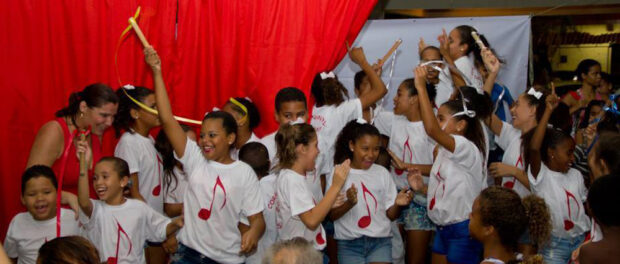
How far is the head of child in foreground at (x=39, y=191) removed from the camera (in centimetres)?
395

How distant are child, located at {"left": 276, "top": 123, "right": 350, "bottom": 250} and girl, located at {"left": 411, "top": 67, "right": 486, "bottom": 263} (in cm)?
74

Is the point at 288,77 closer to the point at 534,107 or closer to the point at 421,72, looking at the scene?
the point at 421,72

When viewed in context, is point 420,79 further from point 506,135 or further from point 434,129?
point 506,135

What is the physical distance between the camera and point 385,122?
5.65m

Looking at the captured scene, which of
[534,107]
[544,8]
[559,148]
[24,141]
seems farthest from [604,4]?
[24,141]

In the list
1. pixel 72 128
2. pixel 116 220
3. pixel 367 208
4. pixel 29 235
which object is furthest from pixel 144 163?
pixel 367 208

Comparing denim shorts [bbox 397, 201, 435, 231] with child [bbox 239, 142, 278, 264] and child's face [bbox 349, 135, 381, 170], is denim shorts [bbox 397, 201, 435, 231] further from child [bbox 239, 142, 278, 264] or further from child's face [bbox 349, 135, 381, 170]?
child [bbox 239, 142, 278, 264]

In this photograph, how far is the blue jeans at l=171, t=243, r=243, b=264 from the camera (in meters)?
3.87

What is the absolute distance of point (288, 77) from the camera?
5.13 metres

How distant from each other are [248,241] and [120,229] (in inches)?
30.0

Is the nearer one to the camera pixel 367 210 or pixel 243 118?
pixel 367 210

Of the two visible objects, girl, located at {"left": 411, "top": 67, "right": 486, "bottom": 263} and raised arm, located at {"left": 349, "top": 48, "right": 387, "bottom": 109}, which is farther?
raised arm, located at {"left": 349, "top": 48, "right": 387, "bottom": 109}

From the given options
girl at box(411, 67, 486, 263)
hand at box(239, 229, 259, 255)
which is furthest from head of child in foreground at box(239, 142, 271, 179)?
girl at box(411, 67, 486, 263)

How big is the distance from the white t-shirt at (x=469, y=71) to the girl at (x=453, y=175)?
960 mm
